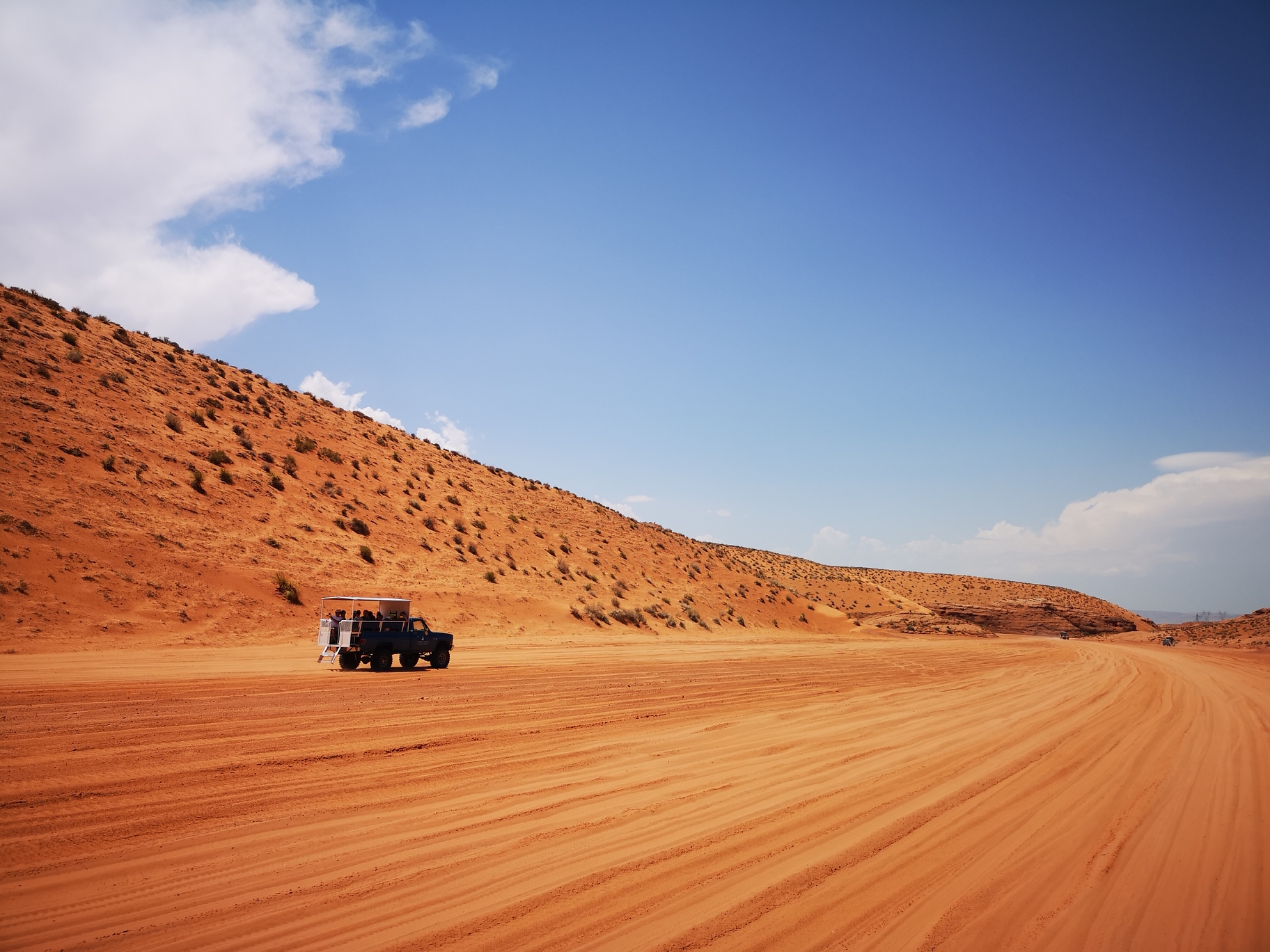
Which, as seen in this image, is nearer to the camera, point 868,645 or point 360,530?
point 360,530

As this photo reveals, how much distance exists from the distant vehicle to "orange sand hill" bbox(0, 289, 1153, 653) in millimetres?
5840

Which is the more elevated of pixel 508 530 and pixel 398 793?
pixel 508 530

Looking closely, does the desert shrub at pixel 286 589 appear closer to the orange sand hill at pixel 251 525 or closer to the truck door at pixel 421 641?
the orange sand hill at pixel 251 525

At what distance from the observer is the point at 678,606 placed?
A: 49.2 m

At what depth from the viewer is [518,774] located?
9.80 m

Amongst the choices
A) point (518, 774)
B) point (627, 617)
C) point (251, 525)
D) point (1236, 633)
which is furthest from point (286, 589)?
point (1236, 633)

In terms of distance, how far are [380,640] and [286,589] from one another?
10.2 m

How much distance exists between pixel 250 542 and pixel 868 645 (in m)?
33.4

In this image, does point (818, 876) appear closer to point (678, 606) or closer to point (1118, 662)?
point (1118, 662)

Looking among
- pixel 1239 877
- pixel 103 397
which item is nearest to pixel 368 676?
pixel 1239 877

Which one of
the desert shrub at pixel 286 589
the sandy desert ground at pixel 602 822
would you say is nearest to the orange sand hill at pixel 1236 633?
the sandy desert ground at pixel 602 822

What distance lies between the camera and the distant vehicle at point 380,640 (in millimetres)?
20359

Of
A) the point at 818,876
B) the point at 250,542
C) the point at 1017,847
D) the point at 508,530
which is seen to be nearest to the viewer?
the point at 818,876

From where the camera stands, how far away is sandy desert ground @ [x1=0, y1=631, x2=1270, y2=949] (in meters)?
5.57
